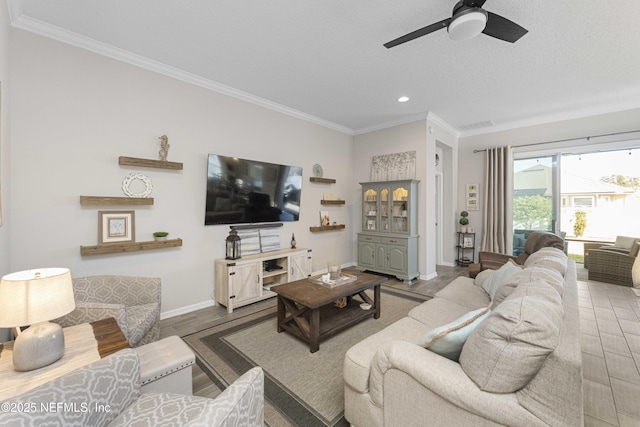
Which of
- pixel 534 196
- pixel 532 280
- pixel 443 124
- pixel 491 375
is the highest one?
pixel 443 124

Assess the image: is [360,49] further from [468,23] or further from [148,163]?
[148,163]

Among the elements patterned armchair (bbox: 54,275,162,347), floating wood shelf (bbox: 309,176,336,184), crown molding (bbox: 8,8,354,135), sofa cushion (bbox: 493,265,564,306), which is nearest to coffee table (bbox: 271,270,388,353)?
patterned armchair (bbox: 54,275,162,347)

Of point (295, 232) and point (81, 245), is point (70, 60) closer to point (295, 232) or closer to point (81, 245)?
point (81, 245)

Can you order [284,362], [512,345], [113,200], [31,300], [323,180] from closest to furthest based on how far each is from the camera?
[512,345] → [31,300] → [284,362] → [113,200] → [323,180]

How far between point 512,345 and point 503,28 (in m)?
2.17

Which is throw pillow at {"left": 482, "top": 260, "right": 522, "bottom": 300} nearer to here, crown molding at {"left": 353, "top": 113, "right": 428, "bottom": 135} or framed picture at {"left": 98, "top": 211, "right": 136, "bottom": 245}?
crown molding at {"left": 353, "top": 113, "right": 428, "bottom": 135}

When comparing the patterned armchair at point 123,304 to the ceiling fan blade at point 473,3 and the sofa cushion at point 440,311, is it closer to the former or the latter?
the sofa cushion at point 440,311

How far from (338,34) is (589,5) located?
1.98 meters

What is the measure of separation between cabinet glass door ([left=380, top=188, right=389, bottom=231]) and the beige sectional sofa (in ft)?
10.6

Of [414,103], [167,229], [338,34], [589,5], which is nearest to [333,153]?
[414,103]

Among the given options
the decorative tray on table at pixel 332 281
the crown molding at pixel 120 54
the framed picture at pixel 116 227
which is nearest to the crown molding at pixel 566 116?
the crown molding at pixel 120 54

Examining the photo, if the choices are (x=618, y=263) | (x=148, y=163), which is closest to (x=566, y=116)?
(x=618, y=263)

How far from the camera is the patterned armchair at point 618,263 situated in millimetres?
4062

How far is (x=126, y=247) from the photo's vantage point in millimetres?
2684
